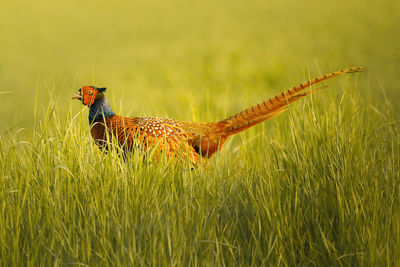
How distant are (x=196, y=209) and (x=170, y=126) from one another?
118cm

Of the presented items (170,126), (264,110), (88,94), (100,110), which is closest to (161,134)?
(170,126)

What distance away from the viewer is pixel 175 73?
10055 millimetres

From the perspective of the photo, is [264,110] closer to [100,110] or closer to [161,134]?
[161,134]

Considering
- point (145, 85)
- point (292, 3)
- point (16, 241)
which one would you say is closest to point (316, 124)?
point (16, 241)

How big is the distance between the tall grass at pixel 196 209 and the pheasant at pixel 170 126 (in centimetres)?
42

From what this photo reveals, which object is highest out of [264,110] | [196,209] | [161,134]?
[264,110]

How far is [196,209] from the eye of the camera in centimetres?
312

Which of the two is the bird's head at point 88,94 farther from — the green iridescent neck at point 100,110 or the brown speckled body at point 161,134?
the brown speckled body at point 161,134

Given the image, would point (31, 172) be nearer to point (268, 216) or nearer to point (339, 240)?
point (268, 216)

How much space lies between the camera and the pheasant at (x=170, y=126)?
3971 mm

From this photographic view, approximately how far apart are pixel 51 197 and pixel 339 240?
170cm

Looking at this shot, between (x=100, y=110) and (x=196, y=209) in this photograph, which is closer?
(x=196, y=209)

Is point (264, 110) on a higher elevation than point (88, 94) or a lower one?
lower

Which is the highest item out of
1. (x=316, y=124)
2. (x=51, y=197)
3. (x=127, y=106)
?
(x=127, y=106)
